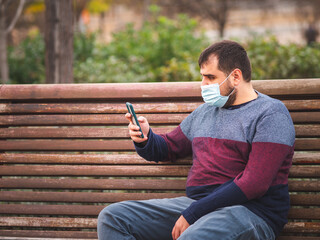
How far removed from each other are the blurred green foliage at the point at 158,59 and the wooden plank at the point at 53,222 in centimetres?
333

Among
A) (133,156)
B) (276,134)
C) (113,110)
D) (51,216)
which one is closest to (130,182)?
(133,156)

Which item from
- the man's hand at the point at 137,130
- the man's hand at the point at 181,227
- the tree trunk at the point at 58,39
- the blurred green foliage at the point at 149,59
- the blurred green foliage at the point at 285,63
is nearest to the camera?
the man's hand at the point at 181,227

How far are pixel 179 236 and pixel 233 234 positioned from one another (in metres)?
0.31

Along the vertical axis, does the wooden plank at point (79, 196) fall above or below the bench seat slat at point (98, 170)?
below

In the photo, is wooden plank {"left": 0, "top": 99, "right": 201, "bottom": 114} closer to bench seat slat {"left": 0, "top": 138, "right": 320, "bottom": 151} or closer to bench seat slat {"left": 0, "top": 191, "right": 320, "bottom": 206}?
bench seat slat {"left": 0, "top": 138, "right": 320, "bottom": 151}

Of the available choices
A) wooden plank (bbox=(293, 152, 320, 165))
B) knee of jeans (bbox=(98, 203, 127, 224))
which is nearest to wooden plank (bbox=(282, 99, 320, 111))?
wooden plank (bbox=(293, 152, 320, 165))

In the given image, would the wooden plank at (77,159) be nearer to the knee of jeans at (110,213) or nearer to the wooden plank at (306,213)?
the knee of jeans at (110,213)

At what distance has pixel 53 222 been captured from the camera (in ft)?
9.55

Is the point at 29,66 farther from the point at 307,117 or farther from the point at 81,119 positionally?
the point at 307,117

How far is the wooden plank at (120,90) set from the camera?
106 inches

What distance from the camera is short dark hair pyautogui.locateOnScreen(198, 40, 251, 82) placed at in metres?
2.34

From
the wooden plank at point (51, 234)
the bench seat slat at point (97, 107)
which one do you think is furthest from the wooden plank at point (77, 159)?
the wooden plank at point (51, 234)

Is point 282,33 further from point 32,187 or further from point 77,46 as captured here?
point 32,187

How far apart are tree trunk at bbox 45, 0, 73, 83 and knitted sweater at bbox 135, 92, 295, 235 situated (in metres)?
2.40
